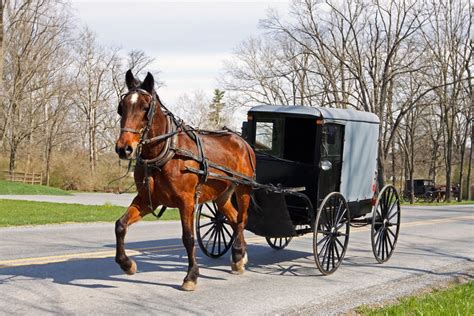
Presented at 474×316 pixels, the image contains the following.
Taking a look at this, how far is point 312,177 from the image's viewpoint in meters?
9.59

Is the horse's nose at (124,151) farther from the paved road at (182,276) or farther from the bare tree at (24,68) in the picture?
the bare tree at (24,68)

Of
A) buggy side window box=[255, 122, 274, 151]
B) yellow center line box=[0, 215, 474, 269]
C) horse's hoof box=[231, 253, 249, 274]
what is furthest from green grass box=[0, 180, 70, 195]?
horse's hoof box=[231, 253, 249, 274]

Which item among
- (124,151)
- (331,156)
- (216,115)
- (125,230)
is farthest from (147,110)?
(216,115)

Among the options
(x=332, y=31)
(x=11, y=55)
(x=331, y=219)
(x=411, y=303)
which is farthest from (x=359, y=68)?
(x=411, y=303)

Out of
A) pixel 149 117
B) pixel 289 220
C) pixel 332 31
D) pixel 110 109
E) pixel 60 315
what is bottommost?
pixel 60 315

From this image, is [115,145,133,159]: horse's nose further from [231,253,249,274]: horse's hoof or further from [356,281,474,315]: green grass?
[356,281,474,315]: green grass

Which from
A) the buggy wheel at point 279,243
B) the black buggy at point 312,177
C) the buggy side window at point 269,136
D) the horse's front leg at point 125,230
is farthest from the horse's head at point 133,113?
the buggy wheel at point 279,243

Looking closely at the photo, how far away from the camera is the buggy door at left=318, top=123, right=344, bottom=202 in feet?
31.2

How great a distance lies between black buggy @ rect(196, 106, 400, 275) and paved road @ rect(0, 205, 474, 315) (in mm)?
517

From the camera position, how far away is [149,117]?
6.95 meters

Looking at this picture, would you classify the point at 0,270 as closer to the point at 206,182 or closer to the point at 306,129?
the point at 206,182

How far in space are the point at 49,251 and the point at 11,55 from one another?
127ft

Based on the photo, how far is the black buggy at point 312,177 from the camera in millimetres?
9328

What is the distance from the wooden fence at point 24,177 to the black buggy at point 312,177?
3778 centimetres
